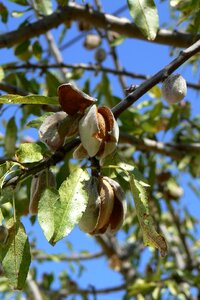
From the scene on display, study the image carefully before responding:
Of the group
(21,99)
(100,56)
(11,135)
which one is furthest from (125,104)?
(100,56)

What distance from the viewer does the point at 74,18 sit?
2.01 meters

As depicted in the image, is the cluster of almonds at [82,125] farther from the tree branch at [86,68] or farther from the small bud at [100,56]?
the small bud at [100,56]

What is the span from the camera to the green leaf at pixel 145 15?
3.59 feet

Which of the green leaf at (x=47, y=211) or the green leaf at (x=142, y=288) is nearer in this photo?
the green leaf at (x=47, y=211)

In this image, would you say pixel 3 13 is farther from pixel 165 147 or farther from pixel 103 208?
pixel 103 208

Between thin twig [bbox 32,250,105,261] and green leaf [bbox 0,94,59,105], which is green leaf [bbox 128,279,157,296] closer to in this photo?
thin twig [bbox 32,250,105,261]

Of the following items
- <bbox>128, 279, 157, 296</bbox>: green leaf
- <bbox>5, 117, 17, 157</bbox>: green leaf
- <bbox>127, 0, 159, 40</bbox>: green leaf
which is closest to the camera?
<bbox>127, 0, 159, 40</bbox>: green leaf

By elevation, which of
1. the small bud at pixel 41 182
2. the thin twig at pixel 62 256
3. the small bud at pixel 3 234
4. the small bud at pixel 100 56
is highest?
the small bud at pixel 41 182

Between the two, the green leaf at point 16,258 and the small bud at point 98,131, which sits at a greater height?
the small bud at point 98,131

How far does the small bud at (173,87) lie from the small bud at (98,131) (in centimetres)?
16

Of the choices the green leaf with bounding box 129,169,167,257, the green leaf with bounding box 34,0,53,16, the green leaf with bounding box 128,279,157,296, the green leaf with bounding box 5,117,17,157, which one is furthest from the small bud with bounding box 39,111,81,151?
the green leaf with bounding box 128,279,157,296

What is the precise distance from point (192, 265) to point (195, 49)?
1734 millimetres

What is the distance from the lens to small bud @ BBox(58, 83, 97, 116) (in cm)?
93

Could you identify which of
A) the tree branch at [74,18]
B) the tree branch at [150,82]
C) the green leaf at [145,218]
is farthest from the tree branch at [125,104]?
the tree branch at [74,18]
